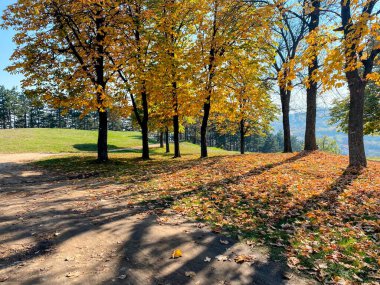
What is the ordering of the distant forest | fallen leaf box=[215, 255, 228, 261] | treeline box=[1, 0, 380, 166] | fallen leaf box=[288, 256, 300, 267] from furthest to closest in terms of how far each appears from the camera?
the distant forest → treeline box=[1, 0, 380, 166] → fallen leaf box=[215, 255, 228, 261] → fallen leaf box=[288, 256, 300, 267]

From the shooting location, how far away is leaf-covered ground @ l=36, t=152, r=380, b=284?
488cm

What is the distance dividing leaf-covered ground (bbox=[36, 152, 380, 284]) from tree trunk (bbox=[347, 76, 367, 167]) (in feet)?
2.00

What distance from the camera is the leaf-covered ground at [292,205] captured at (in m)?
4.88

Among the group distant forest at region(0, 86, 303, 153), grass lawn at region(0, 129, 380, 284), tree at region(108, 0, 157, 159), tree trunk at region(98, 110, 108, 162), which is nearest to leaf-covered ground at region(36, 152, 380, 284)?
grass lawn at region(0, 129, 380, 284)

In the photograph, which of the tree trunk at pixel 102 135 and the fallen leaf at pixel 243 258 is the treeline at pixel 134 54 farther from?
the fallen leaf at pixel 243 258

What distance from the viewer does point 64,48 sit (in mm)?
16328

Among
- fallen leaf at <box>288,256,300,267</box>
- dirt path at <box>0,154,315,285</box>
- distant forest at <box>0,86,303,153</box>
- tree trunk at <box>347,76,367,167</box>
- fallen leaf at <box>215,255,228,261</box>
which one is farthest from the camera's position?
distant forest at <box>0,86,303,153</box>

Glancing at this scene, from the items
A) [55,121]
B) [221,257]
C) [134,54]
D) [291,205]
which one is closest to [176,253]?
[221,257]

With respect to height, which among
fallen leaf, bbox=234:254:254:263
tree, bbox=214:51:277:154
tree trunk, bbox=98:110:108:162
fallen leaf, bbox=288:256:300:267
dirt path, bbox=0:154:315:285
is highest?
tree, bbox=214:51:277:154

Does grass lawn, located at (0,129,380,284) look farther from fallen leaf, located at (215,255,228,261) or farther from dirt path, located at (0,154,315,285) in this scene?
fallen leaf, located at (215,255,228,261)

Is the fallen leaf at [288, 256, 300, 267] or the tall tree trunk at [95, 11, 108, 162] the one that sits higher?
the tall tree trunk at [95, 11, 108, 162]

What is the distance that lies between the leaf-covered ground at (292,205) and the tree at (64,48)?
18.0ft

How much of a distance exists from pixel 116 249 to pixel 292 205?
4826 mm

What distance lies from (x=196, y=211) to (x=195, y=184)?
292 centimetres
